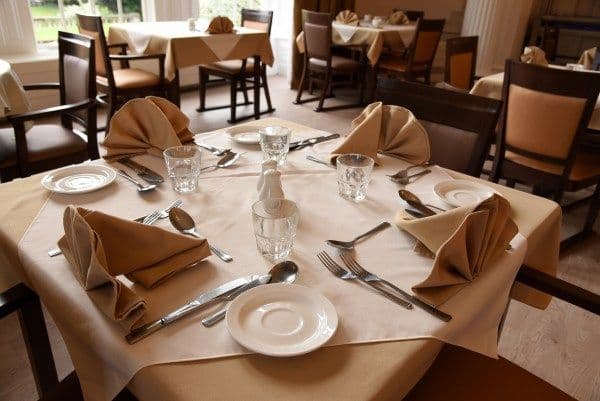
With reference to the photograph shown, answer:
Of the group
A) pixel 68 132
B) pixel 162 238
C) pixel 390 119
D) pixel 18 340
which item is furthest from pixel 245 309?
pixel 68 132

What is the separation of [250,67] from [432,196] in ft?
9.88

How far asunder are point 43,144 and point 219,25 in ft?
5.85

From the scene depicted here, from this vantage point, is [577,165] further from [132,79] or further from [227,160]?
[132,79]

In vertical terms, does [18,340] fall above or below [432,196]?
below

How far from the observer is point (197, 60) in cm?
320

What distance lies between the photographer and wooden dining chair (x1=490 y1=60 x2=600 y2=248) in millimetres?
1834

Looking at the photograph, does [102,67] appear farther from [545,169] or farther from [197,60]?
[545,169]

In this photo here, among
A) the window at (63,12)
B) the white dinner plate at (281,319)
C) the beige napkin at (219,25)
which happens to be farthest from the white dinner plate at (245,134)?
the window at (63,12)

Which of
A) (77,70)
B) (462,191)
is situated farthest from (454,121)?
(77,70)

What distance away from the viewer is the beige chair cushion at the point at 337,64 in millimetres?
4162

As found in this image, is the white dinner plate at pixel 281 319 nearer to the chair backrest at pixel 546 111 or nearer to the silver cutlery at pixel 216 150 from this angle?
the silver cutlery at pixel 216 150

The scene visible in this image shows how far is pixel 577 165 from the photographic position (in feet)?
6.96

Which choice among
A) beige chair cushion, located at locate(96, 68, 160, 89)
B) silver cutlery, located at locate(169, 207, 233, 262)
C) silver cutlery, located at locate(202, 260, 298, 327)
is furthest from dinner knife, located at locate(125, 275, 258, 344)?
beige chair cushion, located at locate(96, 68, 160, 89)

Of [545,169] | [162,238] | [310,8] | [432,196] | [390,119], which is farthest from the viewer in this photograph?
[310,8]
